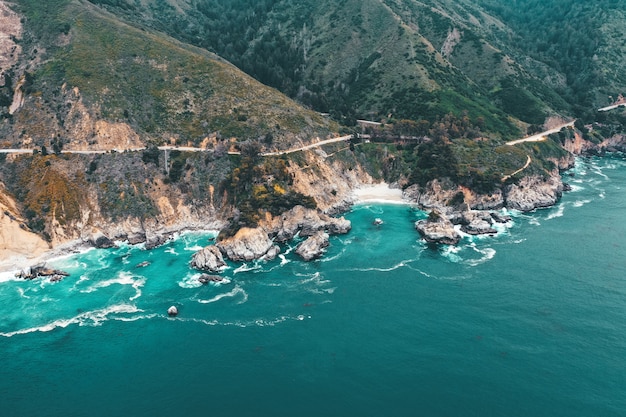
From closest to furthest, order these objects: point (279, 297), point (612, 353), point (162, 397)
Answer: point (162, 397)
point (612, 353)
point (279, 297)

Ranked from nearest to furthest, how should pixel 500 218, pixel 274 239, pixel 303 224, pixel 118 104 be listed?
pixel 274 239
pixel 303 224
pixel 500 218
pixel 118 104

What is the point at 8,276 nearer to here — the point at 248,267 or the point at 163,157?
the point at 163,157

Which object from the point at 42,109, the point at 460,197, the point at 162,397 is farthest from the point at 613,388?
the point at 42,109

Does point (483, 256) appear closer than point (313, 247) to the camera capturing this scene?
Yes

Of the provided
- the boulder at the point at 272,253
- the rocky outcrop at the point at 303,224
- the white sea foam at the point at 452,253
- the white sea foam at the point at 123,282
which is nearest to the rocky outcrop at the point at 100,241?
the white sea foam at the point at 123,282

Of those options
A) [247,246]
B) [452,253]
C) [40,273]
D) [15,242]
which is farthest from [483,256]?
[15,242]

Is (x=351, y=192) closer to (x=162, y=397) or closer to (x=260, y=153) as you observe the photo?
(x=260, y=153)
